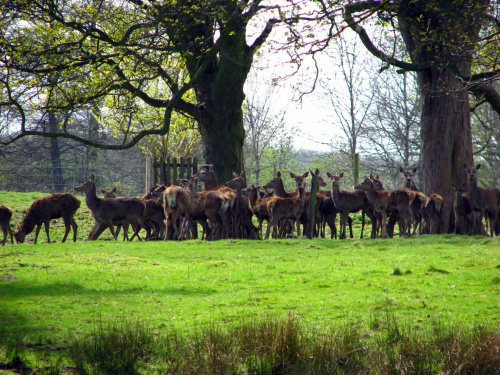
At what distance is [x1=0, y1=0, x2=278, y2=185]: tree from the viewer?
1556 cm

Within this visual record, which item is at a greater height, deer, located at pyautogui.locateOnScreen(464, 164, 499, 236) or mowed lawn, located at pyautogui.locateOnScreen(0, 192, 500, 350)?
deer, located at pyautogui.locateOnScreen(464, 164, 499, 236)

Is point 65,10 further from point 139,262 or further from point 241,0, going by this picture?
point 139,262

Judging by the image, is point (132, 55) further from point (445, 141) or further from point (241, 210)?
point (445, 141)

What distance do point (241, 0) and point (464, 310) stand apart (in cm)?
861

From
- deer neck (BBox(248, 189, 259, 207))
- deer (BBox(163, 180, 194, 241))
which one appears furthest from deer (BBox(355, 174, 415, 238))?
deer (BBox(163, 180, 194, 241))

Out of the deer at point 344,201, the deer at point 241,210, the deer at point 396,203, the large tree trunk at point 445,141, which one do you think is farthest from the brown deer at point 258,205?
the large tree trunk at point 445,141

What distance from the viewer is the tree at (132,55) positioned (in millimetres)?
15562

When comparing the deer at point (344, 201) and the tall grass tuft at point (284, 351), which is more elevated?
the deer at point (344, 201)

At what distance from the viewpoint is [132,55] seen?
17156 millimetres

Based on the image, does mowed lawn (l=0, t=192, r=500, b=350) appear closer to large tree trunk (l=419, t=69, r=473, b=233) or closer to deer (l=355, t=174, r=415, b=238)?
deer (l=355, t=174, r=415, b=238)

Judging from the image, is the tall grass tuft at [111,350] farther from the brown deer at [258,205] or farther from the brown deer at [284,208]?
the brown deer at [258,205]

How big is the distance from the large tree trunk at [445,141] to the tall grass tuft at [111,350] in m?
12.8

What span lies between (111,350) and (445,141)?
13.8 meters

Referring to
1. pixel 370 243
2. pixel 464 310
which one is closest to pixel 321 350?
pixel 464 310
